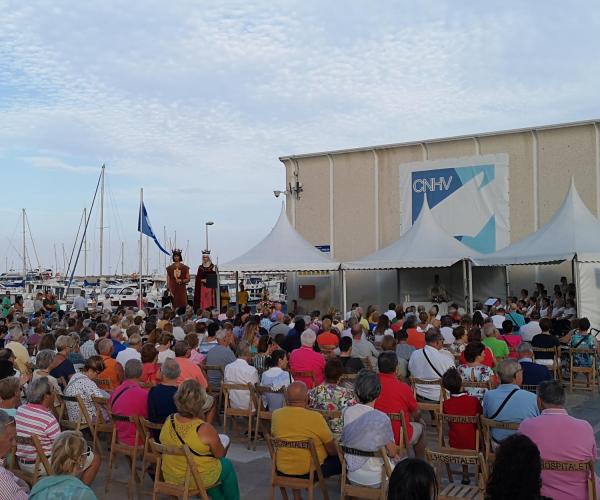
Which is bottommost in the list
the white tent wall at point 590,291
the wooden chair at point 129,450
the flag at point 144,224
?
the wooden chair at point 129,450

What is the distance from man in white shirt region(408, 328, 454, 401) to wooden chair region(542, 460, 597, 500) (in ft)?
11.4

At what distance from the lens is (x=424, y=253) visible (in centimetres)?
1712

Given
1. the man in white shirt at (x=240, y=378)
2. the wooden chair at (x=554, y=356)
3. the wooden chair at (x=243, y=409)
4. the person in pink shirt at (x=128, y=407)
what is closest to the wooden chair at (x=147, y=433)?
the person in pink shirt at (x=128, y=407)

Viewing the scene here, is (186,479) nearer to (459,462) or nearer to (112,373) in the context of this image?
(459,462)

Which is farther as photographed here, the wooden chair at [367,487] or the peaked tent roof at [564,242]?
the peaked tent roof at [564,242]

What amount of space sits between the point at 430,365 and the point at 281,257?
10815mm

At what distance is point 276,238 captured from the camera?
1888 cm

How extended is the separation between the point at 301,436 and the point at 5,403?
242cm

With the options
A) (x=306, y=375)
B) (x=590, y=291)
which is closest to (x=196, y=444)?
(x=306, y=375)

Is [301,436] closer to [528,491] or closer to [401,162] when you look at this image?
[528,491]

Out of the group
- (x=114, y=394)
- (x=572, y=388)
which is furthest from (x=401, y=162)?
(x=114, y=394)

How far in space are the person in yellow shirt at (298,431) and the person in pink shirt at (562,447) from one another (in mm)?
1480

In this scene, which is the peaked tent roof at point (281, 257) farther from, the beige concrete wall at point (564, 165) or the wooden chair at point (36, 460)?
the wooden chair at point (36, 460)

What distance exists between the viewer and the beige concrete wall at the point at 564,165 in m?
19.9
